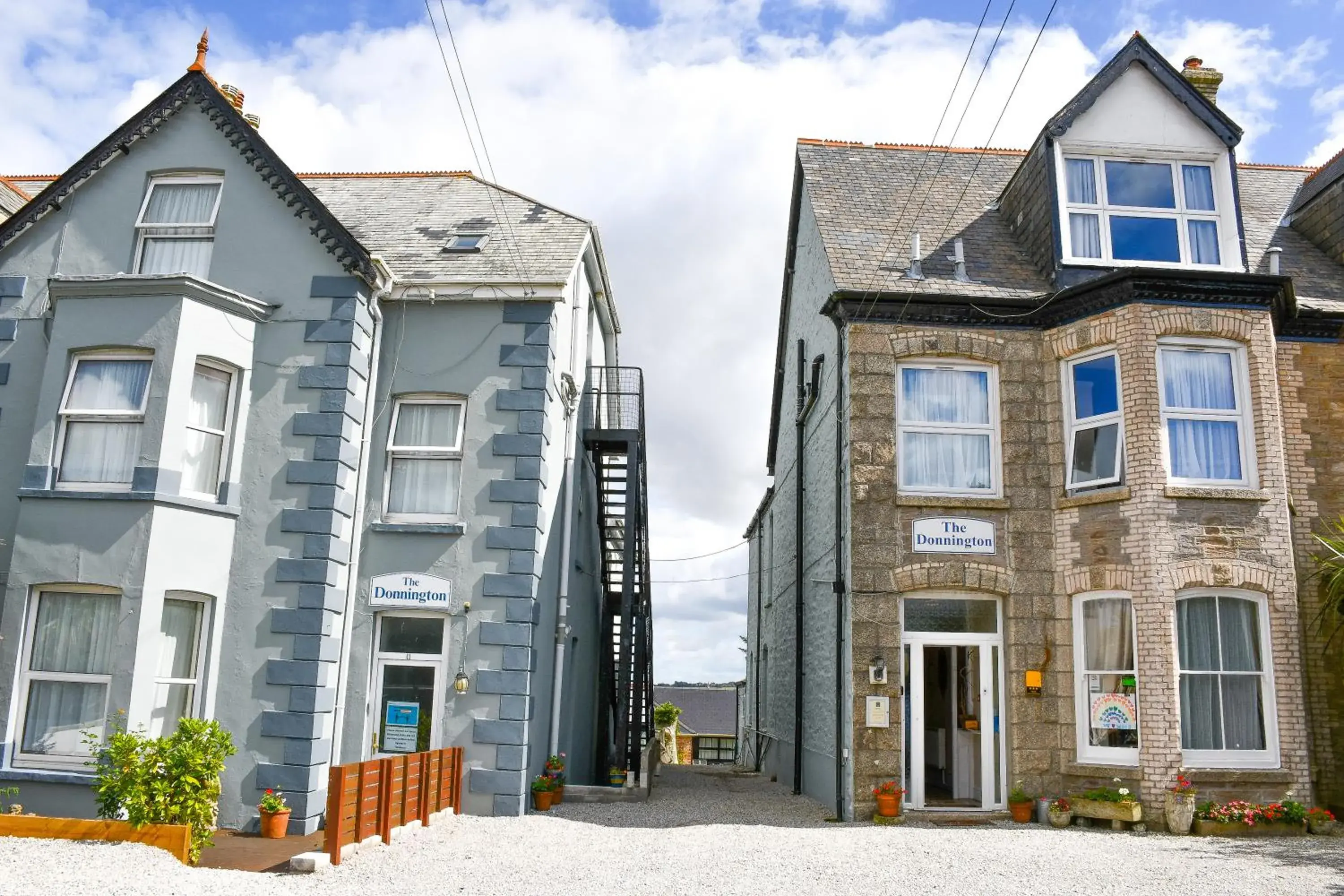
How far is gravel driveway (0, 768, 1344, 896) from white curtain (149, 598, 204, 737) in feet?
9.44

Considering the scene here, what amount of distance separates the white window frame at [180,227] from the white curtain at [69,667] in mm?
4710

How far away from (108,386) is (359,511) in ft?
11.1

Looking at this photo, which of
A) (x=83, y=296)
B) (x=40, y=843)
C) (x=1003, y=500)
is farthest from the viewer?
(x=1003, y=500)

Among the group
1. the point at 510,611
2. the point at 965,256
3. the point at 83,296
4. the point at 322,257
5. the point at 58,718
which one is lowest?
the point at 58,718

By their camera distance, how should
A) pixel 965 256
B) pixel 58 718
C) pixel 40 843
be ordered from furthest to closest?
1. pixel 965 256
2. pixel 58 718
3. pixel 40 843

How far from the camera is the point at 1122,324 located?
14.9 m

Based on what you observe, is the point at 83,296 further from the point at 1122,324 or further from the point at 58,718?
the point at 1122,324

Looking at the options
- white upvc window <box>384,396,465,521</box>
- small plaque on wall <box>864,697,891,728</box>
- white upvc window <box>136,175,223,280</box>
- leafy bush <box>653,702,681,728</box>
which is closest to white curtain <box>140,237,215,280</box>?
white upvc window <box>136,175,223,280</box>

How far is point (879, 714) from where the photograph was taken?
1423cm

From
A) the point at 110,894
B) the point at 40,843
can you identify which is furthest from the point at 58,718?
the point at 110,894

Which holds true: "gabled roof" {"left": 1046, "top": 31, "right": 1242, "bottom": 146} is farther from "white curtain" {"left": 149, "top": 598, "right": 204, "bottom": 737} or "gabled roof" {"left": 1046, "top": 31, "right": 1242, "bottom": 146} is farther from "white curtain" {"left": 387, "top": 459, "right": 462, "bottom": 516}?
"white curtain" {"left": 149, "top": 598, "right": 204, "bottom": 737}

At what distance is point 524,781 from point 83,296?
8.16 meters

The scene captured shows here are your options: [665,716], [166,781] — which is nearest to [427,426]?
[166,781]

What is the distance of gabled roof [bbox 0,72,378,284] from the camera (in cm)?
1420
